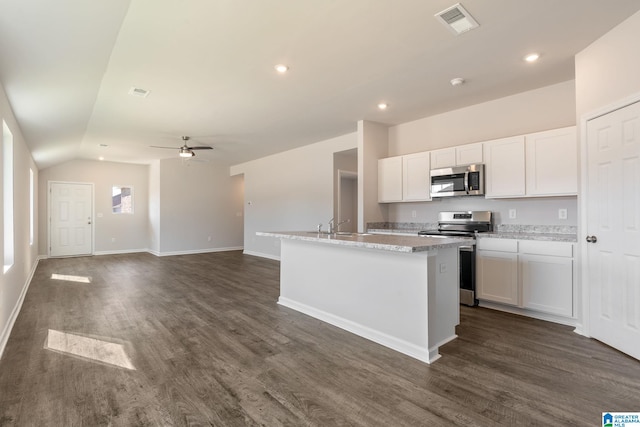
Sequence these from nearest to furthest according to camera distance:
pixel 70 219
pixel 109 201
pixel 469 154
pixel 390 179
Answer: pixel 469 154 < pixel 390 179 < pixel 70 219 < pixel 109 201

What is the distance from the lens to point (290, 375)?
232 cm

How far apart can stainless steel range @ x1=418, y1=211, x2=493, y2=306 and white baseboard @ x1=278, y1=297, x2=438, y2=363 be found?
122 cm

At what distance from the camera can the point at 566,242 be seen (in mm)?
3234

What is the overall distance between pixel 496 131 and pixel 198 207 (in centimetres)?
772

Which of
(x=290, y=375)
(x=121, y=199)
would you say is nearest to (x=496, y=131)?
(x=290, y=375)

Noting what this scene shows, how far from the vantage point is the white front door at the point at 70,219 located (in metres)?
8.12

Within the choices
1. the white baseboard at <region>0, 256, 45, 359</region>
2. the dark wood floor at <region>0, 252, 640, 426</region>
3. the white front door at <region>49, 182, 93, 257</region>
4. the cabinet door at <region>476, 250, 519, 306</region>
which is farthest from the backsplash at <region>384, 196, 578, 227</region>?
the white front door at <region>49, 182, 93, 257</region>

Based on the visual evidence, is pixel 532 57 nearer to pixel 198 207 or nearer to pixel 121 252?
pixel 198 207

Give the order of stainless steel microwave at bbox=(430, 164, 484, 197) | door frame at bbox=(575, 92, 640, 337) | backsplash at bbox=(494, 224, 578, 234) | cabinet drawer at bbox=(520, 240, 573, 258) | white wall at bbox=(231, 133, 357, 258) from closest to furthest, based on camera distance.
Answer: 1. door frame at bbox=(575, 92, 640, 337)
2. cabinet drawer at bbox=(520, 240, 573, 258)
3. backsplash at bbox=(494, 224, 578, 234)
4. stainless steel microwave at bbox=(430, 164, 484, 197)
5. white wall at bbox=(231, 133, 357, 258)

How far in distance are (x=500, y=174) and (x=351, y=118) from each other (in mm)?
2285

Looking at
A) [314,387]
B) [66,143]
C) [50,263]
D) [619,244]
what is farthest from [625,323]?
[50,263]

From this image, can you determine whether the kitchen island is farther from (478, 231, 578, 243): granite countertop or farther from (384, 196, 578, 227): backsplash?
(384, 196, 578, 227): backsplash

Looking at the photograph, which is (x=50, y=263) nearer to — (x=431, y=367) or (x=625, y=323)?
(x=431, y=367)

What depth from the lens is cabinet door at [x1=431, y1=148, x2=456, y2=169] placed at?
14.6 feet
